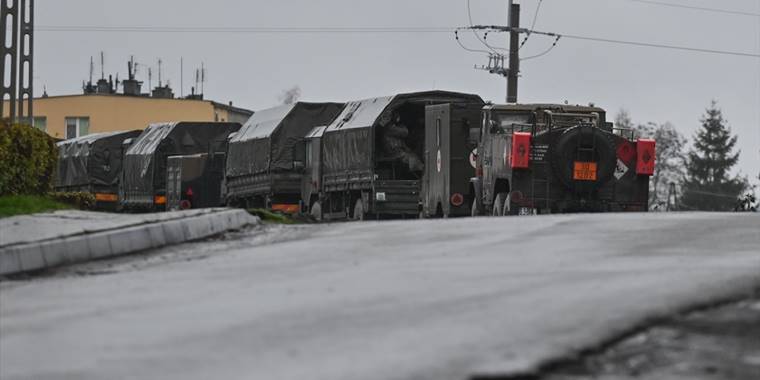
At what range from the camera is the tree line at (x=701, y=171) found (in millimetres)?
119688

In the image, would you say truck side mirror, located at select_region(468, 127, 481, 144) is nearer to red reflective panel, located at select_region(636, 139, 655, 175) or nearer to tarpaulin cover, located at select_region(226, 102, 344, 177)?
red reflective panel, located at select_region(636, 139, 655, 175)

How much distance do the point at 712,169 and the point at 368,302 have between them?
391 ft

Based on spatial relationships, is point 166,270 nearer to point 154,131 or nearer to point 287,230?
point 287,230

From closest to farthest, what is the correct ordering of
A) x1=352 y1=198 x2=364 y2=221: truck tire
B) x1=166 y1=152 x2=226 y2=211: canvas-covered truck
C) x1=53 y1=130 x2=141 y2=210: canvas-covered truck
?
1. x1=352 y1=198 x2=364 y2=221: truck tire
2. x1=166 y1=152 x2=226 y2=211: canvas-covered truck
3. x1=53 y1=130 x2=141 y2=210: canvas-covered truck

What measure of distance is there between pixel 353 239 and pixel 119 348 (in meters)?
6.73

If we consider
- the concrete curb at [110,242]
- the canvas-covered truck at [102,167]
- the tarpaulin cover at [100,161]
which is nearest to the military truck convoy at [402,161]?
the canvas-covered truck at [102,167]

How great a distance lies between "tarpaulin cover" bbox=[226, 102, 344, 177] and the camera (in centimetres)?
4381

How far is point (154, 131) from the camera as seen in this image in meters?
57.6

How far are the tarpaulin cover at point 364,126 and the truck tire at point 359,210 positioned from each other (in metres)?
0.77

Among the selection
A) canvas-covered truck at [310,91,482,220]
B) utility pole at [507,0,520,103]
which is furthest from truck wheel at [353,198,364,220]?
utility pole at [507,0,520,103]

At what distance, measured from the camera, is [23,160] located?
2538cm

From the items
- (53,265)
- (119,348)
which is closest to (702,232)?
(53,265)

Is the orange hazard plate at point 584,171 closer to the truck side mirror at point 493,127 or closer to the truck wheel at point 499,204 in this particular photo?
the truck wheel at point 499,204

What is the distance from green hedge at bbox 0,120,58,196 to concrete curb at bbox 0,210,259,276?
7468 millimetres
